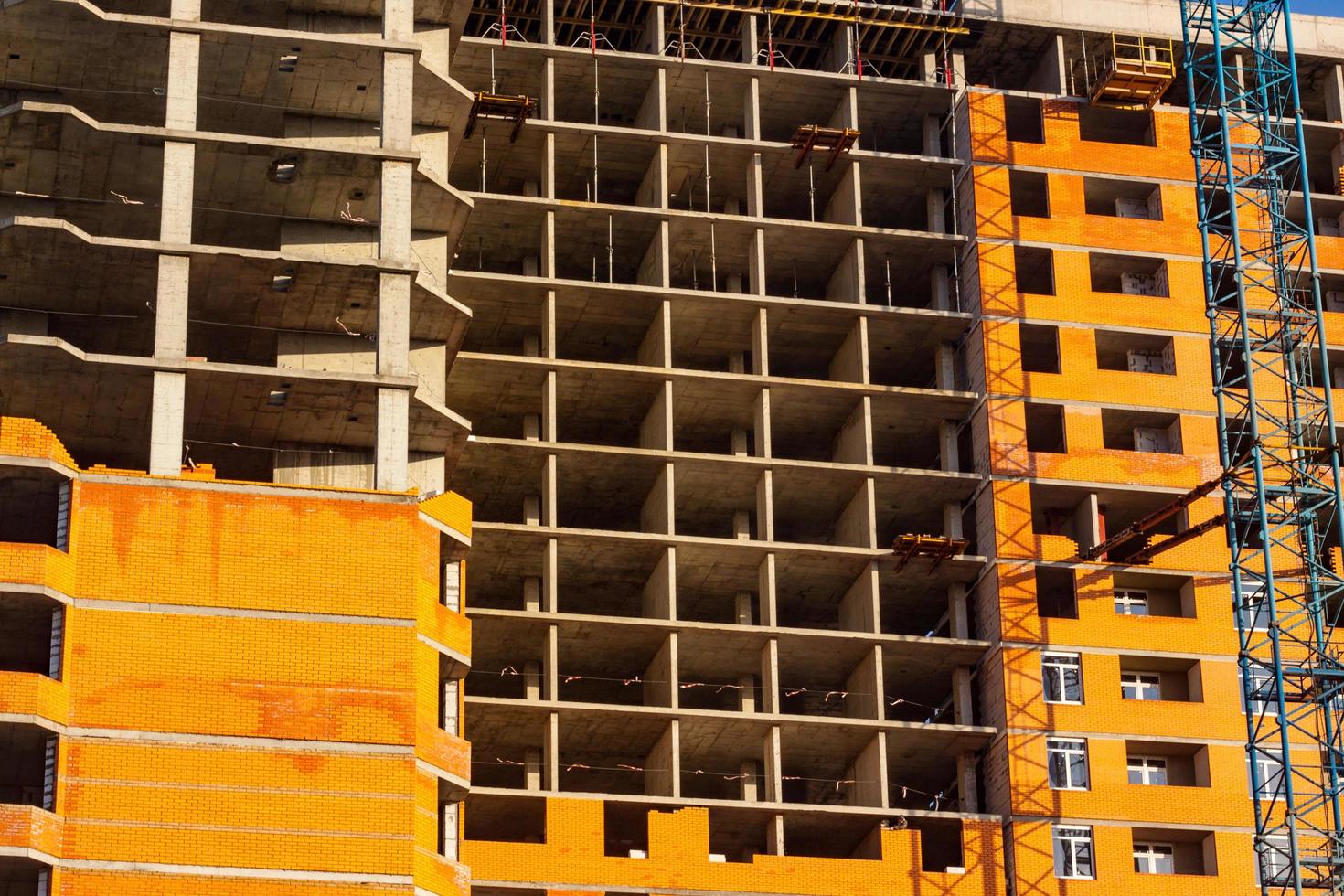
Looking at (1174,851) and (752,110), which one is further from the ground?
(752,110)

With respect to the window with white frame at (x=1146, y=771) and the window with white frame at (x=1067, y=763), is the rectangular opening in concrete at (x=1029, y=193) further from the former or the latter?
the window with white frame at (x=1146, y=771)

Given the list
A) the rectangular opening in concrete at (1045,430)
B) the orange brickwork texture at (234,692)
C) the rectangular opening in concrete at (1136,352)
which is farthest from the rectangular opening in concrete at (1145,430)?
the orange brickwork texture at (234,692)

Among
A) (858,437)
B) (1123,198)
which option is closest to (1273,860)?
(858,437)

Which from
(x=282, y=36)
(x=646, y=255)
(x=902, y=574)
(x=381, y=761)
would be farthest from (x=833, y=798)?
(x=282, y=36)

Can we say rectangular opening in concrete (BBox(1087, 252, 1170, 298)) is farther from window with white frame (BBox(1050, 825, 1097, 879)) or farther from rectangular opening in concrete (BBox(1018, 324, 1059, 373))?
window with white frame (BBox(1050, 825, 1097, 879))

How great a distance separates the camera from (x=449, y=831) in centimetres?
7119

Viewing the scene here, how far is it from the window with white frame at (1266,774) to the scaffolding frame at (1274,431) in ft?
0.26

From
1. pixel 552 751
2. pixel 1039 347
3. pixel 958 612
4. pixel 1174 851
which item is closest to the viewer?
pixel 552 751

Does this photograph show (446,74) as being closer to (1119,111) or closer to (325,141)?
(325,141)

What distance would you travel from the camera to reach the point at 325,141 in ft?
243

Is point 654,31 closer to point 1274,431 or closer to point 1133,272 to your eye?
point 1133,272

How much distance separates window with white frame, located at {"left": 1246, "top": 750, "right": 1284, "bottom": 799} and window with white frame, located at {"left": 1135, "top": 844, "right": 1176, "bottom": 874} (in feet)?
10.6

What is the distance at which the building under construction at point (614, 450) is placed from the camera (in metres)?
66.9

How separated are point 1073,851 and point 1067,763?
2.78 m
